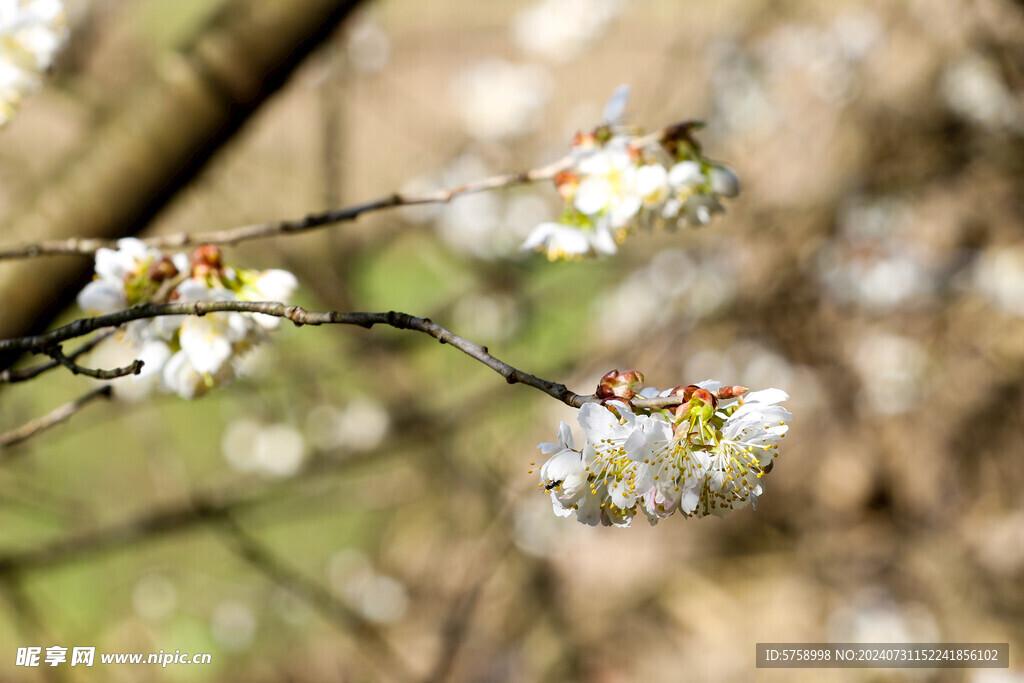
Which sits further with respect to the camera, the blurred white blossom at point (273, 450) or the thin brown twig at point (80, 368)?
the blurred white blossom at point (273, 450)

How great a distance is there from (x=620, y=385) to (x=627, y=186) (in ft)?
1.03

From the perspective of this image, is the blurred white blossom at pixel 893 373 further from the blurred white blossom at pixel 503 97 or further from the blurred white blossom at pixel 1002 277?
the blurred white blossom at pixel 503 97

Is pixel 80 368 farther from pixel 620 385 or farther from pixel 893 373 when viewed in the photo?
pixel 893 373

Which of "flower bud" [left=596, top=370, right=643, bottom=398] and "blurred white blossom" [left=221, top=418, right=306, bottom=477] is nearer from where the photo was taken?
"flower bud" [left=596, top=370, right=643, bottom=398]

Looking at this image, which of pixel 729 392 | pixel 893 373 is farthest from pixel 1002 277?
pixel 729 392

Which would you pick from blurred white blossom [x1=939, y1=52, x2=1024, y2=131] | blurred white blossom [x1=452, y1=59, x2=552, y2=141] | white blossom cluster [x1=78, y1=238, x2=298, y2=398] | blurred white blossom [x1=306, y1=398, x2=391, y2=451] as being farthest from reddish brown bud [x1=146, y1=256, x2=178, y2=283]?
blurred white blossom [x1=452, y1=59, x2=552, y2=141]

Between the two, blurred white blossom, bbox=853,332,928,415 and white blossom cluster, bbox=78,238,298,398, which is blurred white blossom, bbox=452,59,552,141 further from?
white blossom cluster, bbox=78,238,298,398

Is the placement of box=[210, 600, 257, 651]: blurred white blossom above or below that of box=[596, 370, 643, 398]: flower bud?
above

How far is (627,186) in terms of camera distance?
0.70 metres

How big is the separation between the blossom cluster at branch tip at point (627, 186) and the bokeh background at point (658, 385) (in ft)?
4.68

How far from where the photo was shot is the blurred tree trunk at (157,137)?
70 cm

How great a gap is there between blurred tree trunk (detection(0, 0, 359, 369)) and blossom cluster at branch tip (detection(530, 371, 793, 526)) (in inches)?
21.4

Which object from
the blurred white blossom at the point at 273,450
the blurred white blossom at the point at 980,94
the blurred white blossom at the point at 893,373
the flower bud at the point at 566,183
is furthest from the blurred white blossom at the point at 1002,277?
the blurred white blossom at the point at 273,450

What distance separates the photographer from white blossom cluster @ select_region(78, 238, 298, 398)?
0.58 meters
